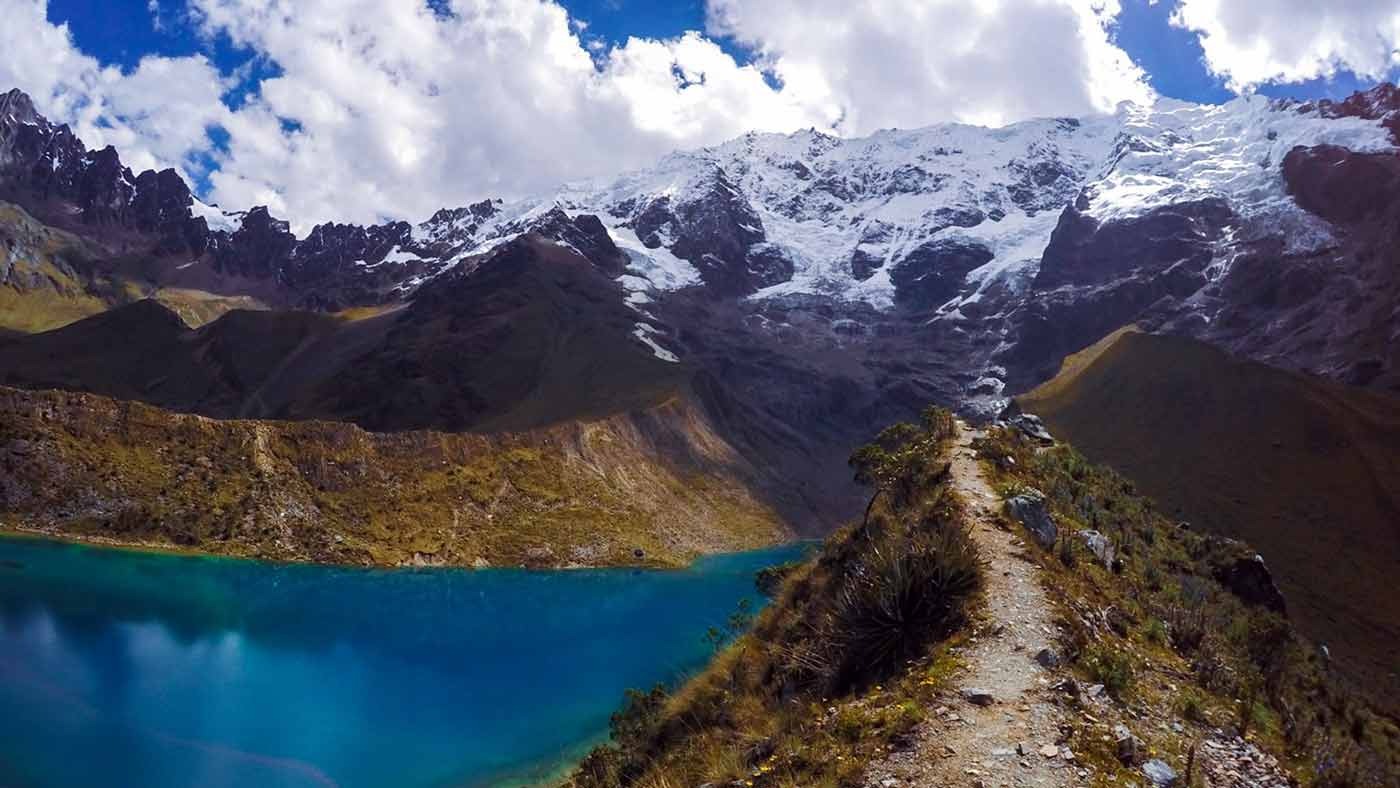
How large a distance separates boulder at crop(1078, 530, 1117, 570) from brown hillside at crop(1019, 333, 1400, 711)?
110 ft

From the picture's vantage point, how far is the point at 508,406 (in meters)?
154

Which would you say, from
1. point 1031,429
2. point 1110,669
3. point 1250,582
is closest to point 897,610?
point 1110,669

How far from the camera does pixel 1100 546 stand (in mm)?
18453

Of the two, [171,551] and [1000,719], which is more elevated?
[1000,719]

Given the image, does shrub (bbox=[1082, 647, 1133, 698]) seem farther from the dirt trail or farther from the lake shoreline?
the lake shoreline

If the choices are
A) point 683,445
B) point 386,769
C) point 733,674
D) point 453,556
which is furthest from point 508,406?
point 733,674

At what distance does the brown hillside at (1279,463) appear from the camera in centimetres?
5781

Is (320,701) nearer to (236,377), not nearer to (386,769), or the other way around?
(386,769)

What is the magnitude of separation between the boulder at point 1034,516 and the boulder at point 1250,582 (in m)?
10.4

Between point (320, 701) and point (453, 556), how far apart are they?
47995 millimetres

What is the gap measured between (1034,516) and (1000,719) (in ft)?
27.3

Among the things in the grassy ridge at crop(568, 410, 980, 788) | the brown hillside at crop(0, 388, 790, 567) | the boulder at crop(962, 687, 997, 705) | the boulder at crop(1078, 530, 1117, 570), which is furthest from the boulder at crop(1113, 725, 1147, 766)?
the brown hillside at crop(0, 388, 790, 567)

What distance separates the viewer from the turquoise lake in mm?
34344

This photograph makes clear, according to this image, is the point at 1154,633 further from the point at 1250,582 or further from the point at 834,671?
the point at 1250,582
